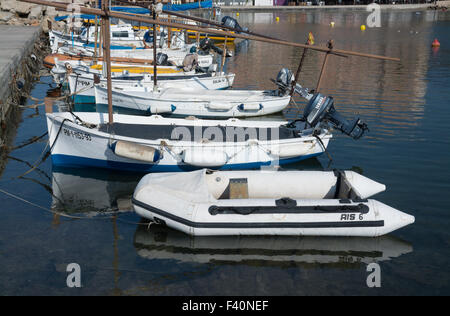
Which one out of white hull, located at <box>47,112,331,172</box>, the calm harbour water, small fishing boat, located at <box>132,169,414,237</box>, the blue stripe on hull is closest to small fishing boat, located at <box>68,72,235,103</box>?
the calm harbour water

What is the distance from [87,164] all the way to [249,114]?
319 inches

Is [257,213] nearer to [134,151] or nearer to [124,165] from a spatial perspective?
[134,151]

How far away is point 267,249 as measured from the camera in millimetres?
8961

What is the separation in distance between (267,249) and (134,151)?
4777 millimetres

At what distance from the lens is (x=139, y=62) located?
25.4m

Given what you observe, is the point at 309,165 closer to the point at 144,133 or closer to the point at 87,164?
the point at 144,133

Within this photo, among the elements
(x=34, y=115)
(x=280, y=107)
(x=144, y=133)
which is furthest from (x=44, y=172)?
(x=280, y=107)

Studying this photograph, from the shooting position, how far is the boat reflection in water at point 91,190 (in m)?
10.8

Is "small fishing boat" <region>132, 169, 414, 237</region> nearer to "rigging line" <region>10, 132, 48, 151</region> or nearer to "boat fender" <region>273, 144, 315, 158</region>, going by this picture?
"boat fender" <region>273, 144, 315, 158</region>

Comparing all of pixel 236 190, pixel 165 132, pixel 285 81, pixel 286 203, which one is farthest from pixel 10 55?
pixel 286 203

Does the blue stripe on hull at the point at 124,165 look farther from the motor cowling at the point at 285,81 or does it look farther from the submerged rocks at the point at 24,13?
the submerged rocks at the point at 24,13

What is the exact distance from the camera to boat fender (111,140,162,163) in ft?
37.6

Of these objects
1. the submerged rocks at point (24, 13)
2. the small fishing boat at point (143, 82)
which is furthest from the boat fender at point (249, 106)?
the submerged rocks at point (24, 13)

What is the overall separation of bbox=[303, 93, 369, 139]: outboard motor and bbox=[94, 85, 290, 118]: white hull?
5092 mm
